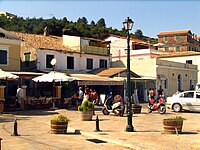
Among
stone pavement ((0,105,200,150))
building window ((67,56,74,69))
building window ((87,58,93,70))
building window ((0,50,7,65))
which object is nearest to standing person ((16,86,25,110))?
building window ((0,50,7,65))

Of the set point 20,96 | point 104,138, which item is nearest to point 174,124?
point 104,138

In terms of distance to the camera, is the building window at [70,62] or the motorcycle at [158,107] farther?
the building window at [70,62]

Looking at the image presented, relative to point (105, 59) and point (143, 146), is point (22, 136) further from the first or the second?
point (105, 59)

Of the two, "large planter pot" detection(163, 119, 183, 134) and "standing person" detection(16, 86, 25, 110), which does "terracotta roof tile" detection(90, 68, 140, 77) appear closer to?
"standing person" detection(16, 86, 25, 110)

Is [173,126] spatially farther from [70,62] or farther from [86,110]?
[70,62]

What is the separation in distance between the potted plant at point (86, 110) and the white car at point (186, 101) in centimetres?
826

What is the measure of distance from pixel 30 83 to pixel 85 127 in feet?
50.9

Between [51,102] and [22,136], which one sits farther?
[51,102]

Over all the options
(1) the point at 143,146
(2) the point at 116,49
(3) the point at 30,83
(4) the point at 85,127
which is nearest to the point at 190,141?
(1) the point at 143,146

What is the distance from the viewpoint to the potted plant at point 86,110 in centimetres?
1769

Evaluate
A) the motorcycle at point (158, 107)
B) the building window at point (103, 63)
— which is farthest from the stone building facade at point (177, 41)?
the motorcycle at point (158, 107)

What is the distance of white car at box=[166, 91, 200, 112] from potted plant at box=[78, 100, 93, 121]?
8259 mm

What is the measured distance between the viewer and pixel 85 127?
15.3m

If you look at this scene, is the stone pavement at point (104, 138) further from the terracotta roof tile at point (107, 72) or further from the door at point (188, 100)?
the terracotta roof tile at point (107, 72)
